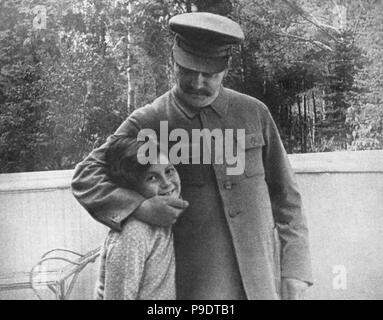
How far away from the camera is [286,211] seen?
83.7 inches

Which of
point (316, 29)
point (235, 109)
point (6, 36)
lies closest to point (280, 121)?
point (235, 109)

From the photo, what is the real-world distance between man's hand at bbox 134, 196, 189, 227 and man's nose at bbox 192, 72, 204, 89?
0.43 m

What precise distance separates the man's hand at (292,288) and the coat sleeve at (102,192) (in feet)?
2.12

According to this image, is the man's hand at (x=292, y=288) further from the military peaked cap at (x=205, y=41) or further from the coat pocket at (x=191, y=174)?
the military peaked cap at (x=205, y=41)

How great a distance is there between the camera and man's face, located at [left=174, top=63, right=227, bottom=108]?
2.10m

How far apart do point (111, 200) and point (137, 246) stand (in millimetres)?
239

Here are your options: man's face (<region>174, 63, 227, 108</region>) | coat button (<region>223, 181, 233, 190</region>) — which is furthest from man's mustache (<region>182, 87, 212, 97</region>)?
coat button (<region>223, 181, 233, 190</region>)

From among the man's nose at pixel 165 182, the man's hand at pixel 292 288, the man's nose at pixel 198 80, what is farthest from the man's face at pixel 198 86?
the man's hand at pixel 292 288

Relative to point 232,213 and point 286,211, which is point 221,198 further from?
point 286,211

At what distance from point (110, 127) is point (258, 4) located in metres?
0.83

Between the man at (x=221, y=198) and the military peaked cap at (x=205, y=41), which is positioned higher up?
the military peaked cap at (x=205, y=41)

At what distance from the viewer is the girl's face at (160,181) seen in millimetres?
1979

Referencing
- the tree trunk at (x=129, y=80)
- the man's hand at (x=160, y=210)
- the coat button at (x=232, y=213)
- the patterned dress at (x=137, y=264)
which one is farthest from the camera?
the tree trunk at (x=129, y=80)
